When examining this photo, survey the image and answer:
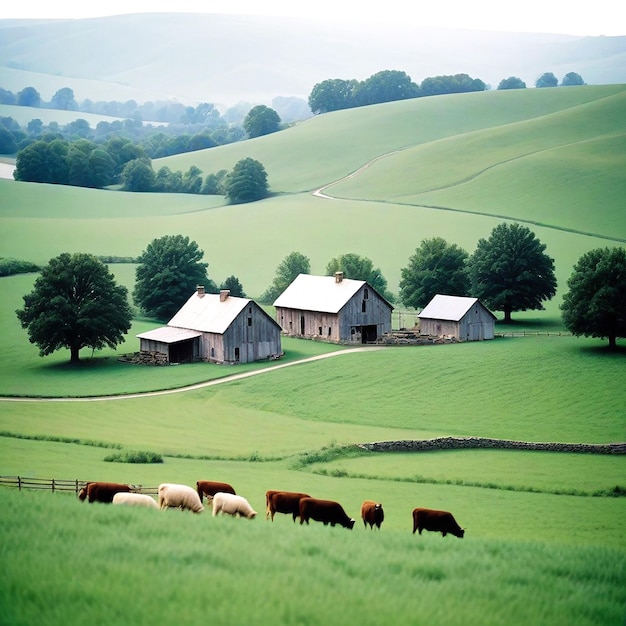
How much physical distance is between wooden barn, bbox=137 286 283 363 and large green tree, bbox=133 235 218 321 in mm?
12697

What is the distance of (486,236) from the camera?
10306cm

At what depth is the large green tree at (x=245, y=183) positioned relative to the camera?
453 ft

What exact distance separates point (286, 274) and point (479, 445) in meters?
49.1

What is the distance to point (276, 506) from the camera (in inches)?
1049

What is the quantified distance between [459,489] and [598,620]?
67.7 feet

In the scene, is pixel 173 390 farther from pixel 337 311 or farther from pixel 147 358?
pixel 337 311

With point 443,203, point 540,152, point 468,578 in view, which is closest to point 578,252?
point 443,203

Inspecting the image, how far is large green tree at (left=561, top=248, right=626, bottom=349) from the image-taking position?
61.8m

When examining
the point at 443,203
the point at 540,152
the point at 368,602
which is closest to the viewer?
the point at 368,602

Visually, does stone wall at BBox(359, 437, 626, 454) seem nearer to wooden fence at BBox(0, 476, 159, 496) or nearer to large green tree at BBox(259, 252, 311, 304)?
wooden fence at BBox(0, 476, 159, 496)

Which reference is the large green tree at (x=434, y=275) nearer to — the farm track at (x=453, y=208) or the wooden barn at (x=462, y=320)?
the wooden barn at (x=462, y=320)

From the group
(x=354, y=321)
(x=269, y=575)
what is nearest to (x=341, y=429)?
(x=354, y=321)

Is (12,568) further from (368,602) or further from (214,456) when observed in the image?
(214,456)

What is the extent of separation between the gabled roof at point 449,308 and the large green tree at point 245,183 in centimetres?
6769
